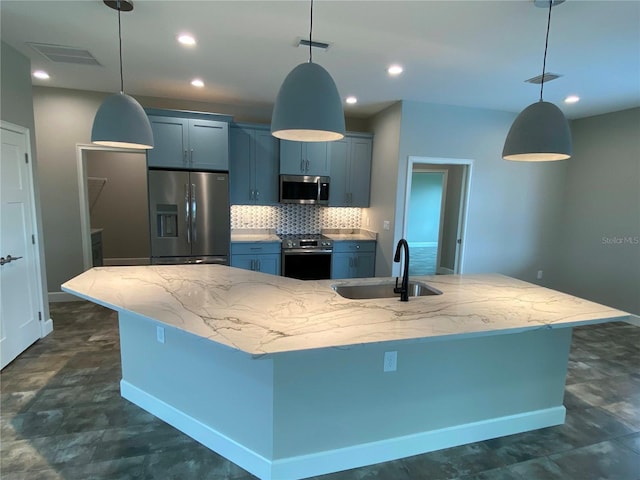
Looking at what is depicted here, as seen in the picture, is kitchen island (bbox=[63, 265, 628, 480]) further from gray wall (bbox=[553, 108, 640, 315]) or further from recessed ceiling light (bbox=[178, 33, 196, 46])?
gray wall (bbox=[553, 108, 640, 315])

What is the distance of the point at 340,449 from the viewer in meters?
1.90

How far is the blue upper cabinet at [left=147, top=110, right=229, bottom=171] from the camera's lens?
4.09m

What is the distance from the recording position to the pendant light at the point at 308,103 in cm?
161

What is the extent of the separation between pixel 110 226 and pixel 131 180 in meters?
0.99

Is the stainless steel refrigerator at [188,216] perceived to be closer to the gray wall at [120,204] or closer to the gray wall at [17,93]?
the gray wall at [17,93]

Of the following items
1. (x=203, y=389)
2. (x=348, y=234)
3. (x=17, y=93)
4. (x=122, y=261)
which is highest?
(x=17, y=93)

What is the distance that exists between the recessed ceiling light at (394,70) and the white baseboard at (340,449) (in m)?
2.97

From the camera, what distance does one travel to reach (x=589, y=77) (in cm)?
329

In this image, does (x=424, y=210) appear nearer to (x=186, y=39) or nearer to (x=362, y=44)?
(x=362, y=44)

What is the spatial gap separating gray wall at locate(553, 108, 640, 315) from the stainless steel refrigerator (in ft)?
16.5

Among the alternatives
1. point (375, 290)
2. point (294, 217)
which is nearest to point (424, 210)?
point (294, 217)

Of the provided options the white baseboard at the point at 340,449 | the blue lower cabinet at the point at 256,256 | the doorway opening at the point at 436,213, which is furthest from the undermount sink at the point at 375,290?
the blue lower cabinet at the point at 256,256

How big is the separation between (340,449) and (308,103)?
1.86 meters

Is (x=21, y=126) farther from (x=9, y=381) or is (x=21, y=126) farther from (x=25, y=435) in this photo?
(x=25, y=435)
